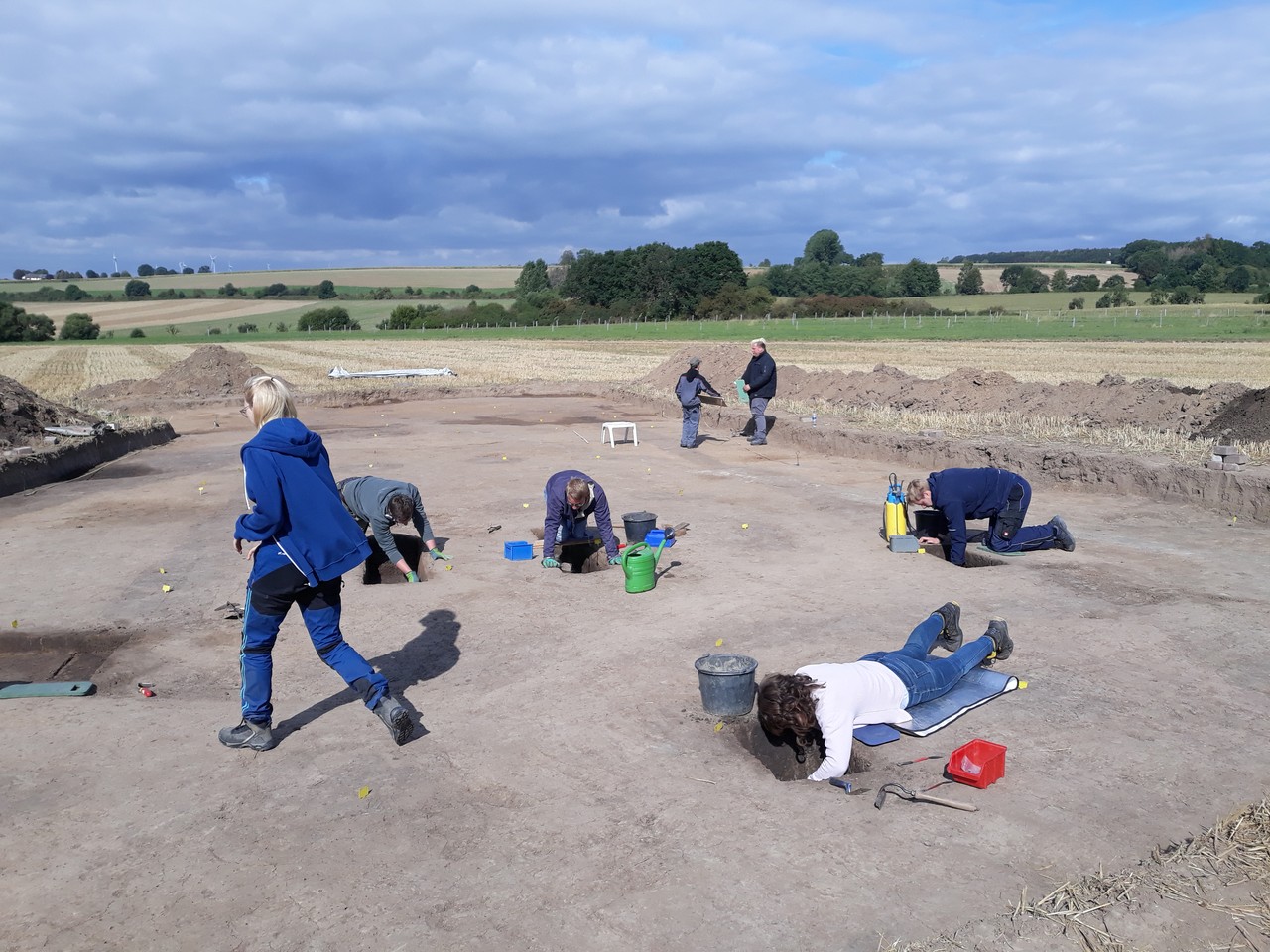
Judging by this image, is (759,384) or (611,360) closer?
(759,384)

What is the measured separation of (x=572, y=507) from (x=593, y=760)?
13.7 ft

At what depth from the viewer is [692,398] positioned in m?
18.3

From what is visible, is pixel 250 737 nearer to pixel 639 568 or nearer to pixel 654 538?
pixel 639 568

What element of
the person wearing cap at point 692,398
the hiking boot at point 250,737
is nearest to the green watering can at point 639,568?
the hiking boot at point 250,737

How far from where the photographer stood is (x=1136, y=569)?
378 inches

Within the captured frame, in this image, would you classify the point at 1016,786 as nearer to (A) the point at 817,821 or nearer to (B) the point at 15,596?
(A) the point at 817,821

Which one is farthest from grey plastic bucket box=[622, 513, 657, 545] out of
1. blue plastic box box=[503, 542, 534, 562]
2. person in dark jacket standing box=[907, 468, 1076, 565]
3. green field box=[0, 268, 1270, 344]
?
green field box=[0, 268, 1270, 344]

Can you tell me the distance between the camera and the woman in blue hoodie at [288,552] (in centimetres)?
559

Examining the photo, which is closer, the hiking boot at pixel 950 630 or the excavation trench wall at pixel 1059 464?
the hiking boot at pixel 950 630

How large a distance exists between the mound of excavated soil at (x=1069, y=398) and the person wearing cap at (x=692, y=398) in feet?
20.4

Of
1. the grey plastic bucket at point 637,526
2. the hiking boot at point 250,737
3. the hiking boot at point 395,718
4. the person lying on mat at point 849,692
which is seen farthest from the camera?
the grey plastic bucket at point 637,526

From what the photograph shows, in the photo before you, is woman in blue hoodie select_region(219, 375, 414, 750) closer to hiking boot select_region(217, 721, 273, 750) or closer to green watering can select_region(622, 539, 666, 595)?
hiking boot select_region(217, 721, 273, 750)

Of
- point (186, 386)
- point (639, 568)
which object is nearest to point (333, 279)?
point (186, 386)

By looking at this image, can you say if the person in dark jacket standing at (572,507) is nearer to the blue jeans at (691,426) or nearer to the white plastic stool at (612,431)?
the blue jeans at (691,426)
